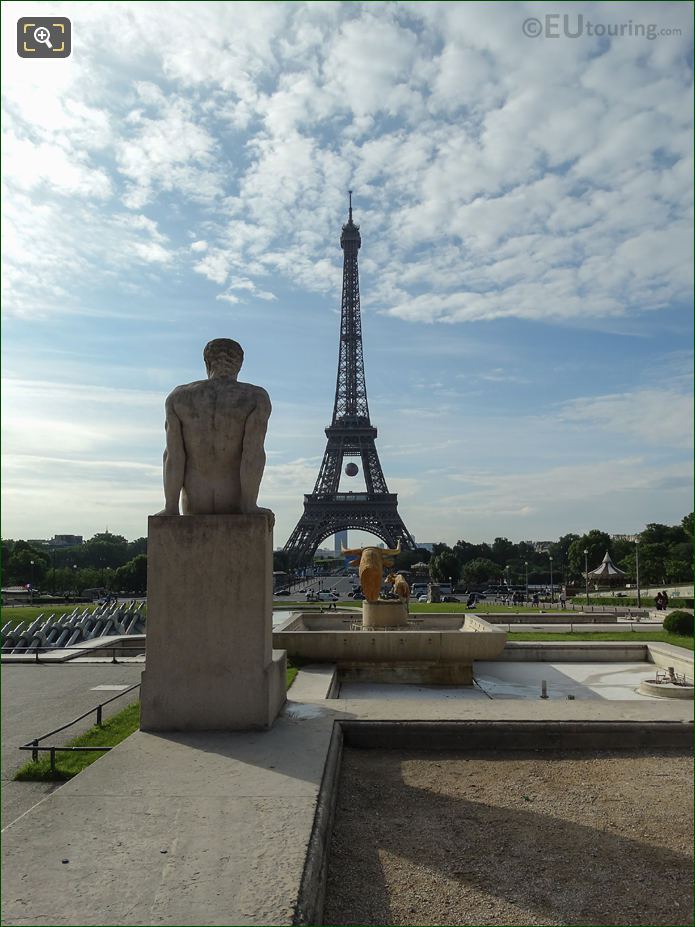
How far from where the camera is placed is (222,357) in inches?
271

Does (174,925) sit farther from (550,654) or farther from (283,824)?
(550,654)

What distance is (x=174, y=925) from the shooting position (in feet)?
9.37

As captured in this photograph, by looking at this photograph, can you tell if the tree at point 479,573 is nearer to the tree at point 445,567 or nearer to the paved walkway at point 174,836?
the tree at point 445,567

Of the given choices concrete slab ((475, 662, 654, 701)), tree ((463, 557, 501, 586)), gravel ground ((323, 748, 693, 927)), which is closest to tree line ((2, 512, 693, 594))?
tree ((463, 557, 501, 586))

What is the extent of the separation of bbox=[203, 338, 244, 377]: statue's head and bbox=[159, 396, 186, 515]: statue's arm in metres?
0.56

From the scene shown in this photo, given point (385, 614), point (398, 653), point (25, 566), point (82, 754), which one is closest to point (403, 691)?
point (398, 653)

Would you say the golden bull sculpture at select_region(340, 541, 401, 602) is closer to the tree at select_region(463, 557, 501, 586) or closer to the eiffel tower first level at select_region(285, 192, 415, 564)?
the eiffel tower first level at select_region(285, 192, 415, 564)

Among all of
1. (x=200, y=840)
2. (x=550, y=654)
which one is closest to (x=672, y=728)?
(x=200, y=840)

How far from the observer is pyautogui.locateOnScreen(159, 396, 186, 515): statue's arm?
22.0 ft

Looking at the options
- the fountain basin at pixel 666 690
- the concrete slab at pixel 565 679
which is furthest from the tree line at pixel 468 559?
the fountain basin at pixel 666 690

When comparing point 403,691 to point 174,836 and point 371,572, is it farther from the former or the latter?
point 174,836

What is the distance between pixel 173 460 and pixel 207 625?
165cm

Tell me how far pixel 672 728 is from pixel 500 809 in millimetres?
2465

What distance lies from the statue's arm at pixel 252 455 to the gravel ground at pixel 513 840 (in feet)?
8.54
